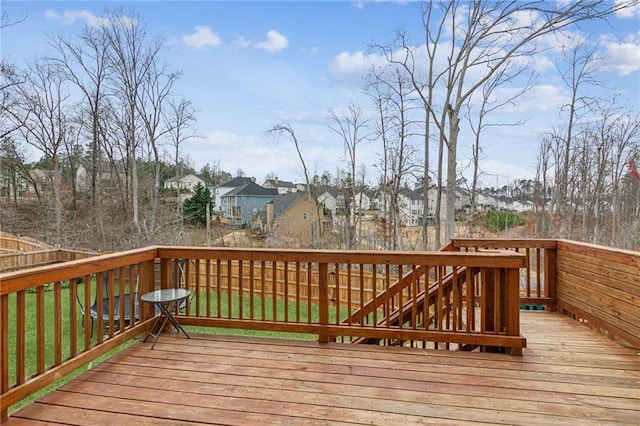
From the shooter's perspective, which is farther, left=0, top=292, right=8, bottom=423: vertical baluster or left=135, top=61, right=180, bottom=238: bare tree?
left=135, top=61, right=180, bottom=238: bare tree

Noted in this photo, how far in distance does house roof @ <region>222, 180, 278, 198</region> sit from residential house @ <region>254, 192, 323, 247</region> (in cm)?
691

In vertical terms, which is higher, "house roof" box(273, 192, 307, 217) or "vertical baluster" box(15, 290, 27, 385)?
"house roof" box(273, 192, 307, 217)

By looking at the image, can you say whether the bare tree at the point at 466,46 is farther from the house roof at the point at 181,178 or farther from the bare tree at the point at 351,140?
the house roof at the point at 181,178

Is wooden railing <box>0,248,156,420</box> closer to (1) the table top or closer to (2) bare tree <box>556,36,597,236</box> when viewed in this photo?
(1) the table top

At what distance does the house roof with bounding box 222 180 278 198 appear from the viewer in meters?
21.5

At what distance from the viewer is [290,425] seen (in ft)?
6.75

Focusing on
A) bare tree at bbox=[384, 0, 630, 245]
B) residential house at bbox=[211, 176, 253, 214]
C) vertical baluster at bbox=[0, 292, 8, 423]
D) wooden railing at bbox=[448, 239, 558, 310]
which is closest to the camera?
vertical baluster at bbox=[0, 292, 8, 423]

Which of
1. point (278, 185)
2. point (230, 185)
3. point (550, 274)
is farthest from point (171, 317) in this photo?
point (230, 185)

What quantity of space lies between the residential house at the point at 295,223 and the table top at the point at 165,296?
28.4ft

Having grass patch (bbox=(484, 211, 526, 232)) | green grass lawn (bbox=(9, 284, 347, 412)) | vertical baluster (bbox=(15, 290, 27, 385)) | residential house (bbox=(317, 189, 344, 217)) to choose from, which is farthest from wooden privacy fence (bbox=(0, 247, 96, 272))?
grass patch (bbox=(484, 211, 526, 232))

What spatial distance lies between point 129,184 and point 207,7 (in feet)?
30.4

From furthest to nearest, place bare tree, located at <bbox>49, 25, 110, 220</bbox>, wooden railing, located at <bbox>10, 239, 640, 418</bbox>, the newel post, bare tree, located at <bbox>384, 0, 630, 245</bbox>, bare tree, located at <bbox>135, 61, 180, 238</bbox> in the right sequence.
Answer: bare tree, located at <bbox>135, 61, 180, 238</bbox>
bare tree, located at <bbox>49, 25, 110, 220</bbox>
bare tree, located at <bbox>384, 0, 630, 245</bbox>
the newel post
wooden railing, located at <bbox>10, 239, 640, 418</bbox>

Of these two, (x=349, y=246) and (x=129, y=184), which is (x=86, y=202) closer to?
(x=129, y=184)

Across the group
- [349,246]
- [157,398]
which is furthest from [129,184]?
[157,398]
